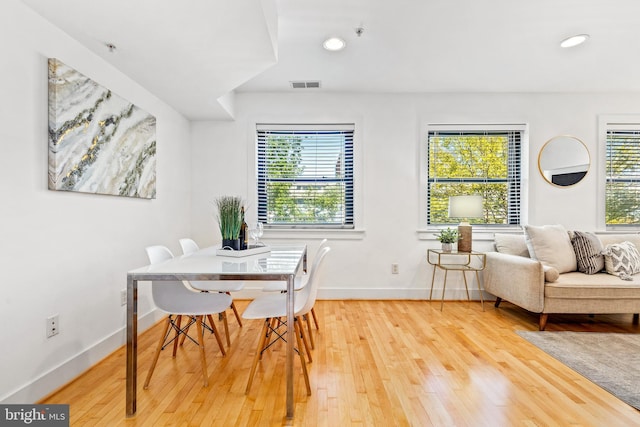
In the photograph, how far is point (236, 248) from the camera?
2.35 metres

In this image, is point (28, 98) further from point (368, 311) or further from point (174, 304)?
point (368, 311)

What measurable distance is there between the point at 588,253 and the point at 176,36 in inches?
161

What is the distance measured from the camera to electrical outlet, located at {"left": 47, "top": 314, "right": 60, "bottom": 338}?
1.90m

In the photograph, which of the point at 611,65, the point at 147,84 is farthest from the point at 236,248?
the point at 611,65

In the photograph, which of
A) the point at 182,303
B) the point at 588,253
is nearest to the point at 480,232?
the point at 588,253

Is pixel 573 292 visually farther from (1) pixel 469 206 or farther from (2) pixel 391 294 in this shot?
(2) pixel 391 294

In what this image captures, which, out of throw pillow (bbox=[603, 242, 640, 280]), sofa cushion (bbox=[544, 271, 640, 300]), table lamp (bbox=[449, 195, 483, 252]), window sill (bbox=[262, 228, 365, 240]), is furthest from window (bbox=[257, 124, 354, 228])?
throw pillow (bbox=[603, 242, 640, 280])

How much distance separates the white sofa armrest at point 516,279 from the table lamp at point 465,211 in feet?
1.09

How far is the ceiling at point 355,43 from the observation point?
194cm

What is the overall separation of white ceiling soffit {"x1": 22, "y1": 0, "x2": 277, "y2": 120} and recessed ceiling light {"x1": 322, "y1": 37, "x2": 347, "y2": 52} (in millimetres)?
528

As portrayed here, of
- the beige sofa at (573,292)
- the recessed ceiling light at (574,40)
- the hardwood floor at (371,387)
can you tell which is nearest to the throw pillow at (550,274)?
the beige sofa at (573,292)

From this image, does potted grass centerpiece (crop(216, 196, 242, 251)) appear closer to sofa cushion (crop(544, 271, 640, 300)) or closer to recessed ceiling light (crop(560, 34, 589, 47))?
sofa cushion (crop(544, 271, 640, 300))

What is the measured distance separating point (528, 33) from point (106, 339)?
4.08 meters

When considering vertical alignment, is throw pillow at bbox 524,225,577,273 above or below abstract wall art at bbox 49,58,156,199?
below
